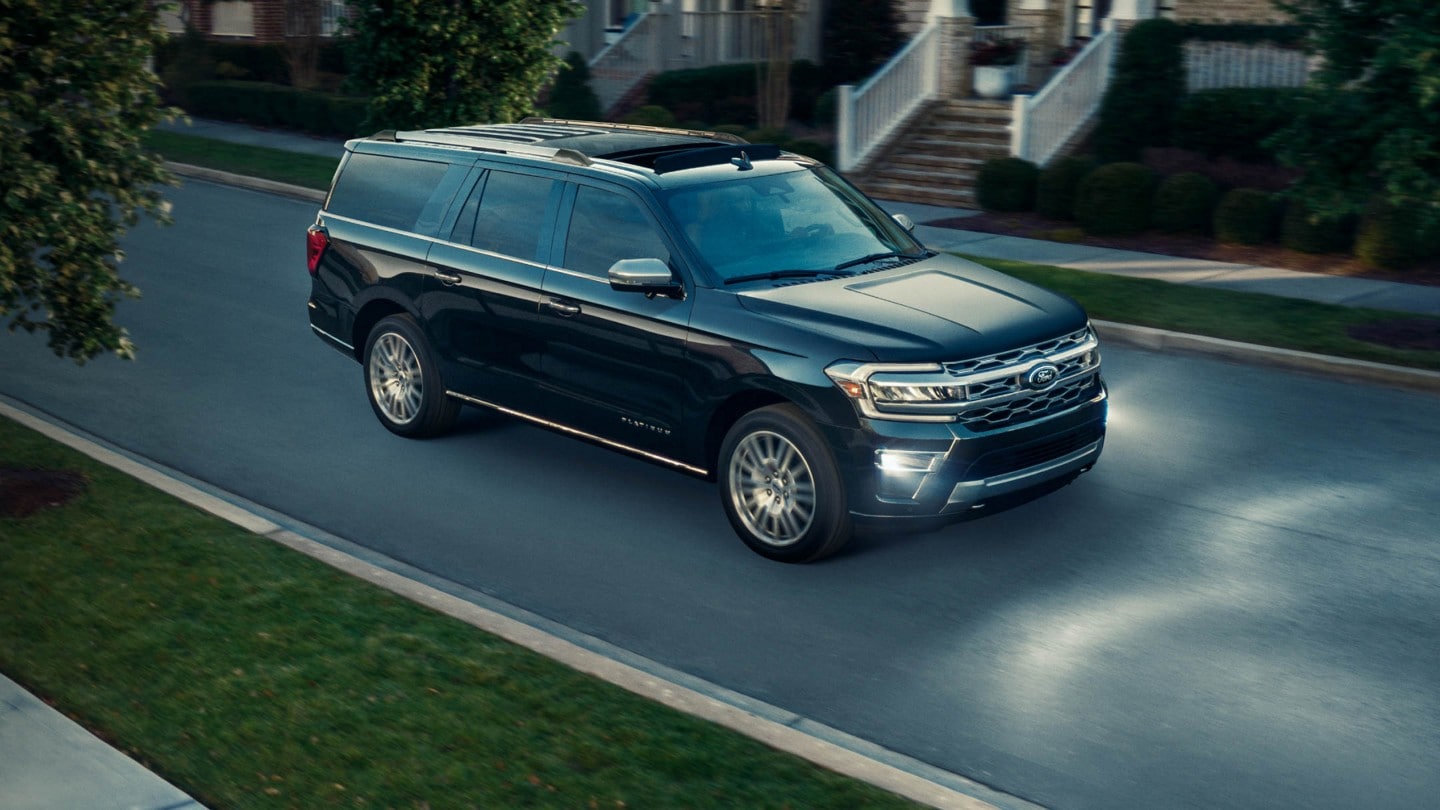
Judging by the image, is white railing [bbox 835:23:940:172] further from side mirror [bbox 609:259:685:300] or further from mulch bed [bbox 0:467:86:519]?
mulch bed [bbox 0:467:86:519]

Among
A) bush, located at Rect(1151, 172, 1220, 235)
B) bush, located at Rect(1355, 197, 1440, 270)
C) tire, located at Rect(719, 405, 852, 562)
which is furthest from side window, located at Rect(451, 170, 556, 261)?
bush, located at Rect(1151, 172, 1220, 235)

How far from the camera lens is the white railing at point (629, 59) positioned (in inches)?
1223

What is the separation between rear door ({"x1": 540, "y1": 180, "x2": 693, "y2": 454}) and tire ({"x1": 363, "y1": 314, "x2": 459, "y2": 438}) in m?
1.26

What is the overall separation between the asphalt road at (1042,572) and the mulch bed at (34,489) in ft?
2.83

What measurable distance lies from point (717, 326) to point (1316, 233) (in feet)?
36.2

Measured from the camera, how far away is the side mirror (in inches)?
311

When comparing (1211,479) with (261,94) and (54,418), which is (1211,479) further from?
(261,94)

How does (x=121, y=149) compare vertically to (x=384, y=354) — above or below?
above

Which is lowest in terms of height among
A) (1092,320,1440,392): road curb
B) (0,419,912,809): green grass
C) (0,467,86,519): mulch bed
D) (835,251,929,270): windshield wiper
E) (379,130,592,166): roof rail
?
(0,419,912,809): green grass

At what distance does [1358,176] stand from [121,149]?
9.83 m

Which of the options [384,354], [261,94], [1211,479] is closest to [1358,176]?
[1211,479]

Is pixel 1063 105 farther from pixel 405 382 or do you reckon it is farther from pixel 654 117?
pixel 405 382

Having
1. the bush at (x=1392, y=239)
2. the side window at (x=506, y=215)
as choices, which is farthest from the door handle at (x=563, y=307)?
the bush at (x=1392, y=239)

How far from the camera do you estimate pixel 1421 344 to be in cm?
1233
